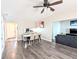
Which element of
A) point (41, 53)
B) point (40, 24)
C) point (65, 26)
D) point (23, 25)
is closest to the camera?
point (41, 53)

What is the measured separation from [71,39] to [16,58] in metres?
3.78

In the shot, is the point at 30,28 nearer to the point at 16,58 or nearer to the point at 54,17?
the point at 54,17

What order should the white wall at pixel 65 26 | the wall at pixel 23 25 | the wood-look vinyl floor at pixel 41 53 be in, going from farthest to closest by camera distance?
the wall at pixel 23 25 → the white wall at pixel 65 26 → the wood-look vinyl floor at pixel 41 53

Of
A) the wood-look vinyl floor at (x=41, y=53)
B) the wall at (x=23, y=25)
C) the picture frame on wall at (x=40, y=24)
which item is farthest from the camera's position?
the picture frame on wall at (x=40, y=24)

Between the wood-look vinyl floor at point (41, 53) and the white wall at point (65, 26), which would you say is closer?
the wood-look vinyl floor at point (41, 53)

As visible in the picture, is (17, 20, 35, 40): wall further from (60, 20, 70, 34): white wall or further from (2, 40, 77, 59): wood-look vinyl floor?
(2, 40, 77, 59): wood-look vinyl floor

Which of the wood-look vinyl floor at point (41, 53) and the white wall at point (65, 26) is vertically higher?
the white wall at point (65, 26)

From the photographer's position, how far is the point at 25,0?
679 centimetres

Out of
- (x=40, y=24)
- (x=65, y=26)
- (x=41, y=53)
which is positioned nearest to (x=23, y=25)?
(x=40, y=24)

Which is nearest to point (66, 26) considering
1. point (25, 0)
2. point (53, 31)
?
point (53, 31)

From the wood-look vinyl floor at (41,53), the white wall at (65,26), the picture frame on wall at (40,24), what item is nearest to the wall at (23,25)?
the picture frame on wall at (40,24)

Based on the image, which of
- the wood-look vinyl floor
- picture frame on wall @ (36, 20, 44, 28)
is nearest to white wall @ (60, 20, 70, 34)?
picture frame on wall @ (36, 20, 44, 28)

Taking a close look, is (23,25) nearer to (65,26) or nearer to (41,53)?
(65,26)

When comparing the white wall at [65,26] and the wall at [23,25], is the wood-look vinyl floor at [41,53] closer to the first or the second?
the white wall at [65,26]
